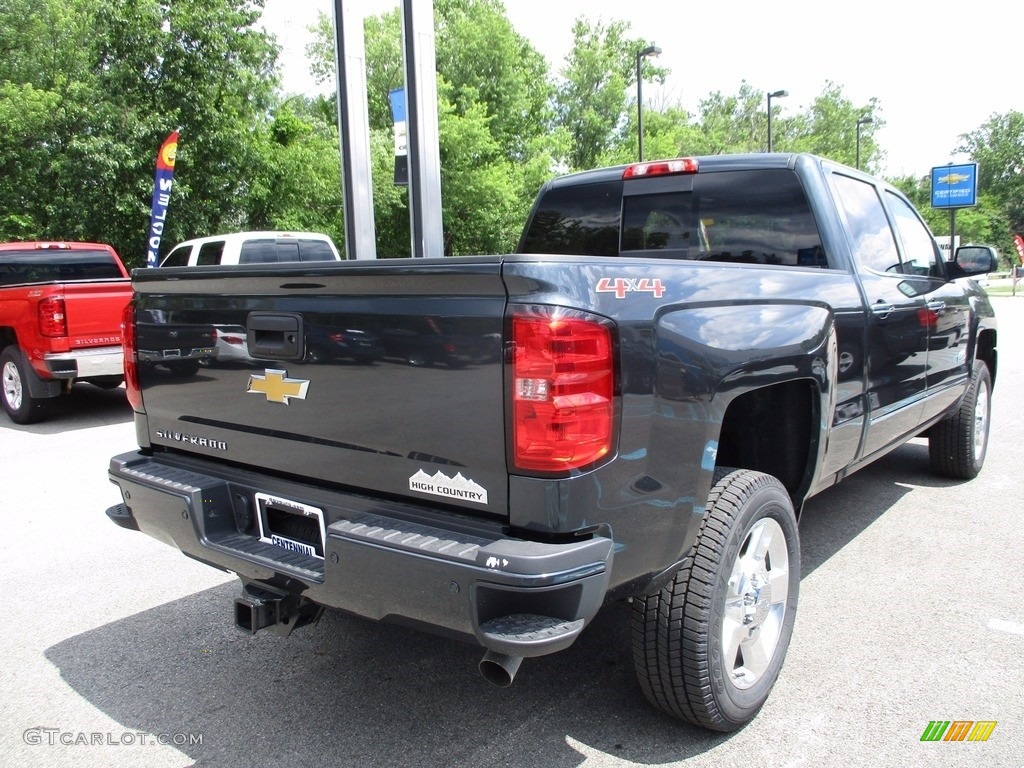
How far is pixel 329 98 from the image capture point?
31.2 meters

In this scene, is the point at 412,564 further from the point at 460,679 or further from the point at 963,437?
the point at 963,437

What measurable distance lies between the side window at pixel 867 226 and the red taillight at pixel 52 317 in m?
7.23

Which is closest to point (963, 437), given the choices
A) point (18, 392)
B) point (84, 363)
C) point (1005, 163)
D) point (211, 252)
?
point (84, 363)

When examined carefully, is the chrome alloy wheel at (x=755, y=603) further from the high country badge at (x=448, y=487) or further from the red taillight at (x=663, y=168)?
the red taillight at (x=663, y=168)

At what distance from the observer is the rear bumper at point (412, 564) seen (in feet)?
6.68

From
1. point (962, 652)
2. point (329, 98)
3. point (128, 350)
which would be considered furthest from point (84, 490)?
point (329, 98)

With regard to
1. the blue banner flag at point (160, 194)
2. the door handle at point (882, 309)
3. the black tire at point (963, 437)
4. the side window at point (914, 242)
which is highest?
the blue banner flag at point (160, 194)

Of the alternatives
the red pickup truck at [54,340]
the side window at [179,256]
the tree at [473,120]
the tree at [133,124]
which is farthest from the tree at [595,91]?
the red pickup truck at [54,340]

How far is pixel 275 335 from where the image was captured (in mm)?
2615

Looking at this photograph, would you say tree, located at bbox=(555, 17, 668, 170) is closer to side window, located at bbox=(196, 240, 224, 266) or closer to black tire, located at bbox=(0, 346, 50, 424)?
side window, located at bbox=(196, 240, 224, 266)

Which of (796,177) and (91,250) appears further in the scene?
(91,250)

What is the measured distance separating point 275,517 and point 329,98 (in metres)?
31.4

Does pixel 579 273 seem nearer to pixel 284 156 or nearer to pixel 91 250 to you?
pixel 91 250

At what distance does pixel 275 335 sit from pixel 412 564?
0.94 meters
